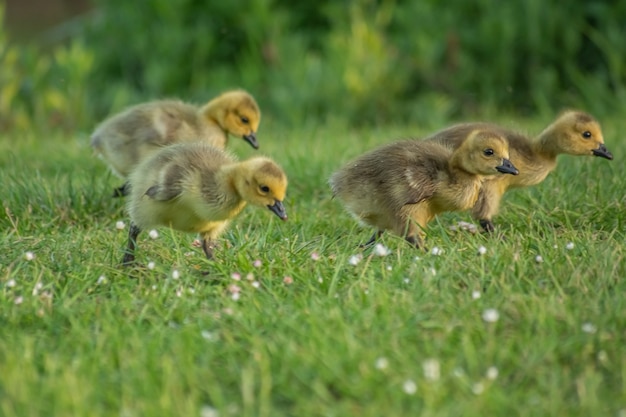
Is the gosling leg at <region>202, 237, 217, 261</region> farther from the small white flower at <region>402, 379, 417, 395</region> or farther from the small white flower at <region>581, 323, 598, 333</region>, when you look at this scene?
the small white flower at <region>581, 323, 598, 333</region>

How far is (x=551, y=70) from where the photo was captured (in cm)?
1048

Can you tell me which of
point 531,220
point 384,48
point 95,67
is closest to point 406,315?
point 531,220

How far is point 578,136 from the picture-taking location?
240 inches

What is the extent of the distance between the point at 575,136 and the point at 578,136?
2cm

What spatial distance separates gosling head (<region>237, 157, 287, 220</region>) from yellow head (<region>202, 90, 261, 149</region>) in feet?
6.86

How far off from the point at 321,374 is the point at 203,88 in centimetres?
766

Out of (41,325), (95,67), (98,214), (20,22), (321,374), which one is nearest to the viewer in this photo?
(321,374)

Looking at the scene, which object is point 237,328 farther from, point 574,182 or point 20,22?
point 20,22

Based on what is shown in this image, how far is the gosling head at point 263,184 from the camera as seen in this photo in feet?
15.8

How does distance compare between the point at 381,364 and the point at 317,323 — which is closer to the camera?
the point at 381,364

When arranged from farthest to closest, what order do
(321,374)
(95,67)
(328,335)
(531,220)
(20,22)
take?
(20,22) < (95,67) < (531,220) < (328,335) < (321,374)

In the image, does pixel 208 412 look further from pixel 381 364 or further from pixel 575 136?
pixel 575 136

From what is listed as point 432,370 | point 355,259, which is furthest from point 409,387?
point 355,259

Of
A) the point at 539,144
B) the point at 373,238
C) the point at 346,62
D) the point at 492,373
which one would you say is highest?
the point at 492,373
